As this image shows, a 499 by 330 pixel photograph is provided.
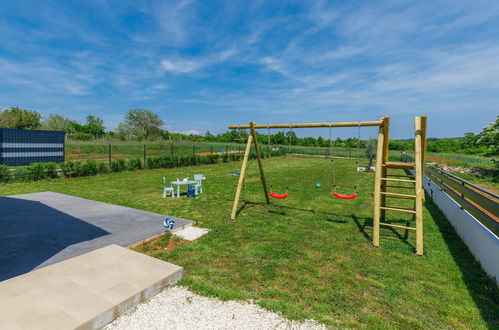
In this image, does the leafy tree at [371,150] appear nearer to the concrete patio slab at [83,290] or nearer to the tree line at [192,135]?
the tree line at [192,135]

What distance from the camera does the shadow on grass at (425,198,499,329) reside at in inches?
102

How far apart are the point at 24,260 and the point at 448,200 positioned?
8.60 m

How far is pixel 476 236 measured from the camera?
12.4 ft

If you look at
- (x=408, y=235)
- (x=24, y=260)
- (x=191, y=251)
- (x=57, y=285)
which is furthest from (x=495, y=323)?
(x=24, y=260)

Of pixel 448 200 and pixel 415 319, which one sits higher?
pixel 448 200

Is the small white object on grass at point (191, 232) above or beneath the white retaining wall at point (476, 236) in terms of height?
beneath

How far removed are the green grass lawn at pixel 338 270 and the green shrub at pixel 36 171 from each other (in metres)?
8.57

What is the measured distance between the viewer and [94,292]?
263 centimetres

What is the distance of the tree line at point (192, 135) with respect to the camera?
660 inches

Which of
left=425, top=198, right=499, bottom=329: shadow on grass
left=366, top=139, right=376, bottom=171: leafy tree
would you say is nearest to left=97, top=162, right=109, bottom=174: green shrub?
left=425, top=198, right=499, bottom=329: shadow on grass

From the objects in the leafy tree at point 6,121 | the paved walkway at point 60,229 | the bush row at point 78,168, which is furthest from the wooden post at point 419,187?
the leafy tree at point 6,121

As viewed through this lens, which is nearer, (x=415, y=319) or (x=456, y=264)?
(x=415, y=319)

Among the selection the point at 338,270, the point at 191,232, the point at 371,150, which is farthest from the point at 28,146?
the point at 371,150

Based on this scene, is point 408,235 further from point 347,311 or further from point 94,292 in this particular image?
point 94,292
